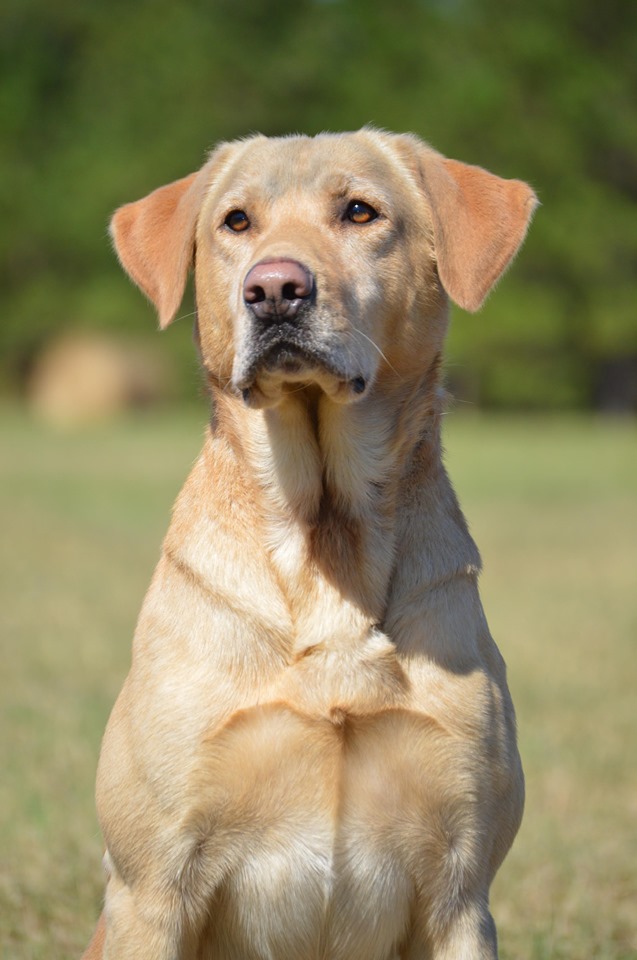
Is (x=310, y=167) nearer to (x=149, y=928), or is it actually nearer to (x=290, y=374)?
(x=290, y=374)

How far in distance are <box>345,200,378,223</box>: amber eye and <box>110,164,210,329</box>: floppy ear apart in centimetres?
41

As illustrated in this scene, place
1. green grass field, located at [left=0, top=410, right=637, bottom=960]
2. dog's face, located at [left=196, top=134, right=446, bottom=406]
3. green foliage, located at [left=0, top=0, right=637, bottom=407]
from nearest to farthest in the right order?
1. dog's face, located at [left=196, top=134, right=446, bottom=406]
2. green grass field, located at [left=0, top=410, right=637, bottom=960]
3. green foliage, located at [left=0, top=0, right=637, bottom=407]

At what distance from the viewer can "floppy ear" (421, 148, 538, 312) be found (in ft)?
10.4

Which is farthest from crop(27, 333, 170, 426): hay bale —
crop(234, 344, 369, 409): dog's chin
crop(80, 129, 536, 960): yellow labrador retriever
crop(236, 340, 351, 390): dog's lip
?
crop(236, 340, 351, 390): dog's lip

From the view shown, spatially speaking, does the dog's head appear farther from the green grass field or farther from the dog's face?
the green grass field

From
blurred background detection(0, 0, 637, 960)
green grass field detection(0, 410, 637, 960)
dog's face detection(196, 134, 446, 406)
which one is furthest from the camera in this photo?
blurred background detection(0, 0, 637, 960)

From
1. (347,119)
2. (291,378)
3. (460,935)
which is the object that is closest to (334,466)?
(291,378)

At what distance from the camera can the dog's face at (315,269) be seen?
9.43 ft

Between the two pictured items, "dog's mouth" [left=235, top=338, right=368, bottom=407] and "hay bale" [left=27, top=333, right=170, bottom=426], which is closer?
"dog's mouth" [left=235, top=338, right=368, bottom=407]

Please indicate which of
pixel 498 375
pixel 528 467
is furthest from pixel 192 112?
pixel 528 467

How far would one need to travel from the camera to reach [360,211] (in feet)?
10.6

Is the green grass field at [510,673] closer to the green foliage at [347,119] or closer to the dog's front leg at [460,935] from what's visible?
the dog's front leg at [460,935]

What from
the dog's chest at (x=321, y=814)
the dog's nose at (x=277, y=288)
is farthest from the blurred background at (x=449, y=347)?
the dog's nose at (x=277, y=288)

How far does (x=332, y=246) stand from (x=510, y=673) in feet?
14.7
